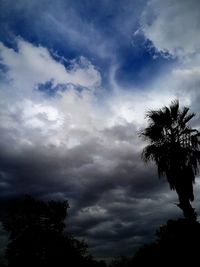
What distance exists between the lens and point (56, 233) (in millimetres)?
43625

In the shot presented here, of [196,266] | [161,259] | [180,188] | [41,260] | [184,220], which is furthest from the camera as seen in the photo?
[41,260]

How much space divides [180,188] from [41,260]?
32.0 meters

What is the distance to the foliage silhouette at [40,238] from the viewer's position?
133 feet

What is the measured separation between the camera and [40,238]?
4188 centimetres

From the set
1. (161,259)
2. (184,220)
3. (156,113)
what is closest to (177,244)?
(161,259)

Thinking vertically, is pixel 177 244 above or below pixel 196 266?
above

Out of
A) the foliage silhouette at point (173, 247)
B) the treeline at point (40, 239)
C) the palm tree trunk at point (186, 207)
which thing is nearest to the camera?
the foliage silhouette at point (173, 247)

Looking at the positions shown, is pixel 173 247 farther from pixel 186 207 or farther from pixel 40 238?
pixel 40 238

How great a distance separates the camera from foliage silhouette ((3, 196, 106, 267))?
40.5 metres

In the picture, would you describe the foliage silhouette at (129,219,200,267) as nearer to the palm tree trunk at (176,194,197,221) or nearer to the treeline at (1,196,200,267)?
the palm tree trunk at (176,194,197,221)

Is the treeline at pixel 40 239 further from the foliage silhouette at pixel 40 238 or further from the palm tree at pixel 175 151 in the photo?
the palm tree at pixel 175 151

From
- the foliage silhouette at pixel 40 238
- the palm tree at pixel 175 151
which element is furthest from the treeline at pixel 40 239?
the palm tree at pixel 175 151

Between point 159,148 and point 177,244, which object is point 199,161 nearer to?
point 159,148

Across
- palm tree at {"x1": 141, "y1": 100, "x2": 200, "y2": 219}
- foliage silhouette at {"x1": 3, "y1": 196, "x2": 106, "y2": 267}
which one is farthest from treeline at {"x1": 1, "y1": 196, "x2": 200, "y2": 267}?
palm tree at {"x1": 141, "y1": 100, "x2": 200, "y2": 219}
